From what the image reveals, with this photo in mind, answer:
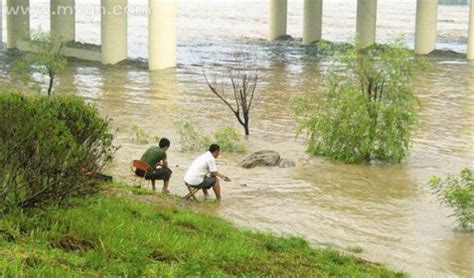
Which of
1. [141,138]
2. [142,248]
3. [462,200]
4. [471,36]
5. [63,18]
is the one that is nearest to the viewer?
[142,248]

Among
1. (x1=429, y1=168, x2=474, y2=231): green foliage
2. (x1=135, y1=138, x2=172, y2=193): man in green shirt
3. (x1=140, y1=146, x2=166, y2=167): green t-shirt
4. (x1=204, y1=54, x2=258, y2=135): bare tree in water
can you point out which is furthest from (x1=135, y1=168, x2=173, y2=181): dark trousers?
(x1=204, y1=54, x2=258, y2=135): bare tree in water

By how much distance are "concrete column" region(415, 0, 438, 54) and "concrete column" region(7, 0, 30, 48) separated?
70.6 feet

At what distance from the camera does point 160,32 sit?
3988 centimetres

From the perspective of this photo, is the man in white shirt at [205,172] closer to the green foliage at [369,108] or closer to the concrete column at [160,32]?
the green foliage at [369,108]

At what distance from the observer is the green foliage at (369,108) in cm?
1873

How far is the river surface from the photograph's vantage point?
1298 centimetres

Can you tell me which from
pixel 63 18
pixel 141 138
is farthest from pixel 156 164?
pixel 63 18

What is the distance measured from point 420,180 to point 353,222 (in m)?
4.01

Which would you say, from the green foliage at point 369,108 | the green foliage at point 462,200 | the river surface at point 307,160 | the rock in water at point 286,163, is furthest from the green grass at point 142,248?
the green foliage at point 369,108

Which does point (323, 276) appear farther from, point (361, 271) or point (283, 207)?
point (283, 207)

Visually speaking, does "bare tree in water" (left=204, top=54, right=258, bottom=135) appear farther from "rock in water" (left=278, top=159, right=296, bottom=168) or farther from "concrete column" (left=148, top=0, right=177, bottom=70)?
"rock in water" (left=278, top=159, right=296, bottom=168)

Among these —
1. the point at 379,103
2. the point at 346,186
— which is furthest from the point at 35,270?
the point at 379,103

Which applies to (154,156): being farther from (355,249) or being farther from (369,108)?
(369,108)

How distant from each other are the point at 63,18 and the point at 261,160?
2995cm
